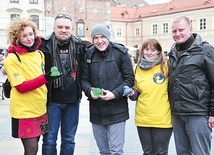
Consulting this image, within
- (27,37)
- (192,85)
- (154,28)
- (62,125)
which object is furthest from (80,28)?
(192,85)

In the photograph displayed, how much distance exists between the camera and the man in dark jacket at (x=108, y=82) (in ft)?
12.1

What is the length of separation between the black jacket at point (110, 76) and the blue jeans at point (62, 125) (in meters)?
0.37

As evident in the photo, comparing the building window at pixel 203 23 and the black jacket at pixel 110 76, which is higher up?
the building window at pixel 203 23

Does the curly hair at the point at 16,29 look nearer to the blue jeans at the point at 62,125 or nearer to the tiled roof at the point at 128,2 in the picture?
the blue jeans at the point at 62,125

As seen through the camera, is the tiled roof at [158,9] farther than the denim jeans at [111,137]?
Yes

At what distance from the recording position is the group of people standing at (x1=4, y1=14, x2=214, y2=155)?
Answer: 3.44m

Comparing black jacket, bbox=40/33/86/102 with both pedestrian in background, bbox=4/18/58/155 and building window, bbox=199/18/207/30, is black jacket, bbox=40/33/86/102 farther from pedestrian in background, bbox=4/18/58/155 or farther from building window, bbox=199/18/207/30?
building window, bbox=199/18/207/30

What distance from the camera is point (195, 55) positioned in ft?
11.2

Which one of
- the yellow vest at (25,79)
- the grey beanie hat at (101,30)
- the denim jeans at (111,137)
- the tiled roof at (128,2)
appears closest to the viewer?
the yellow vest at (25,79)

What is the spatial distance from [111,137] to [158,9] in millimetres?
48172

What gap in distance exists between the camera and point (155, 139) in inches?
147

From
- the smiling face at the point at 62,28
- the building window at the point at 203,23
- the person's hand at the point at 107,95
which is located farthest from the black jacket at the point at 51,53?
the building window at the point at 203,23

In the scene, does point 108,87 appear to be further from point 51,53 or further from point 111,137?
point 51,53

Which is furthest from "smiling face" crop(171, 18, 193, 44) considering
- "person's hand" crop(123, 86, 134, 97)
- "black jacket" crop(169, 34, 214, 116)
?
"person's hand" crop(123, 86, 134, 97)
